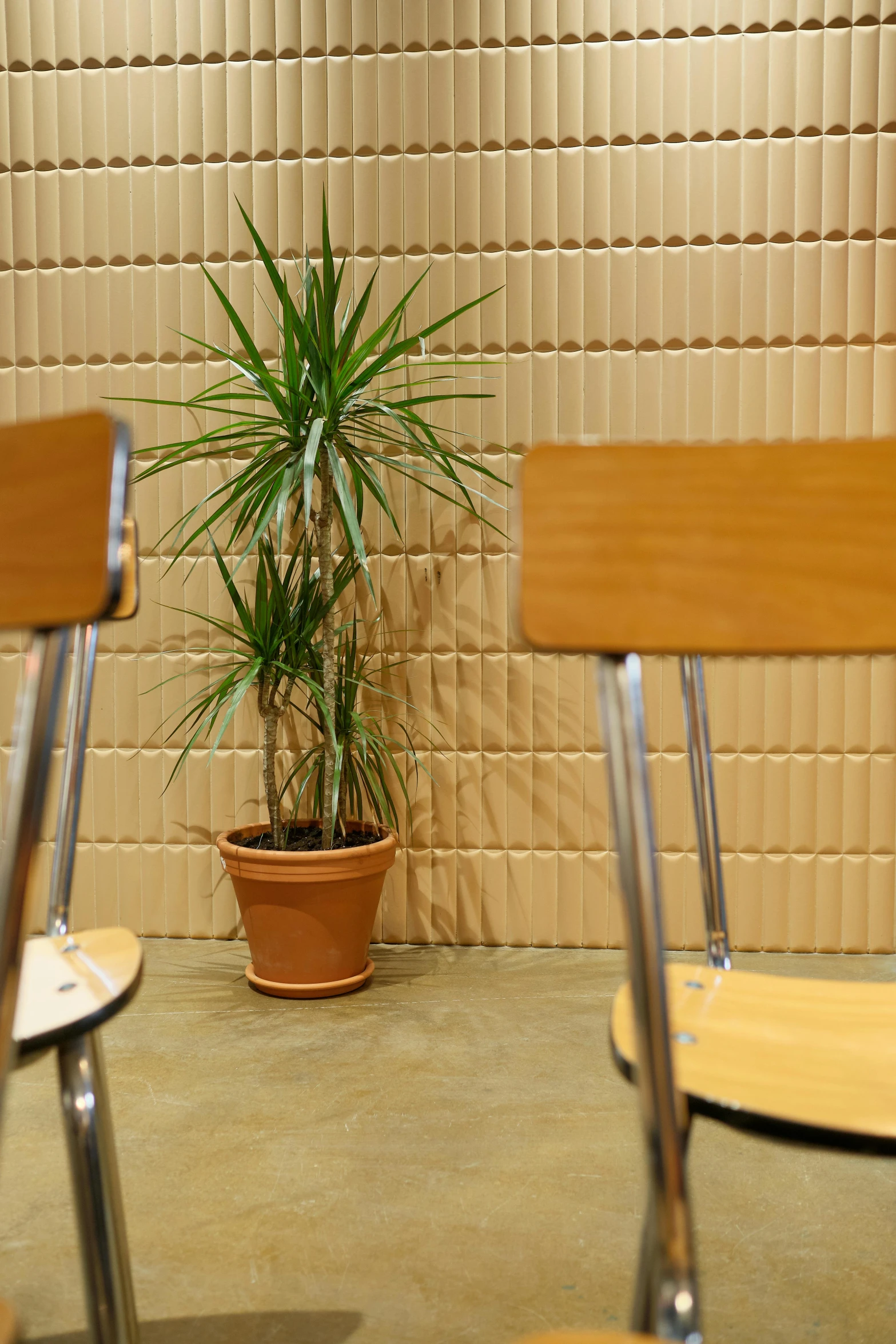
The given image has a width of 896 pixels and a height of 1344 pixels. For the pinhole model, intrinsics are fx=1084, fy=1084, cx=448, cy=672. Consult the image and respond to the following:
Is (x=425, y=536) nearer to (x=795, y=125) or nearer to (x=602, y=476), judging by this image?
(x=795, y=125)

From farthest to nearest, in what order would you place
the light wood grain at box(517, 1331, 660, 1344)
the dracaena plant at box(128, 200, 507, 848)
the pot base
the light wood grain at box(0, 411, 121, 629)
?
the pot base → the dracaena plant at box(128, 200, 507, 848) → the light wood grain at box(0, 411, 121, 629) → the light wood grain at box(517, 1331, 660, 1344)

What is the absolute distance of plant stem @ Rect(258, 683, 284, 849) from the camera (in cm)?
229

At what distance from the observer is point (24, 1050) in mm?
774

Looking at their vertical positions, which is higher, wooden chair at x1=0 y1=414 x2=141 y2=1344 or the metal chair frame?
wooden chair at x1=0 y1=414 x2=141 y2=1344

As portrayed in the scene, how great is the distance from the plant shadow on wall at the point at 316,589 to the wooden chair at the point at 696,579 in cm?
149

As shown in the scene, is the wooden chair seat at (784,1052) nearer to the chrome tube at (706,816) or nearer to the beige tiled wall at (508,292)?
the chrome tube at (706,816)

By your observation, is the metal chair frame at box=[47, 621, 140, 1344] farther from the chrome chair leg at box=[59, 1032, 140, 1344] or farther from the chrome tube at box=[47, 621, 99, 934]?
the chrome tube at box=[47, 621, 99, 934]

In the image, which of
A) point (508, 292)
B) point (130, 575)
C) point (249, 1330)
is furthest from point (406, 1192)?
point (508, 292)

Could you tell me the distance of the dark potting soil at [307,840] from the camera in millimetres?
2311

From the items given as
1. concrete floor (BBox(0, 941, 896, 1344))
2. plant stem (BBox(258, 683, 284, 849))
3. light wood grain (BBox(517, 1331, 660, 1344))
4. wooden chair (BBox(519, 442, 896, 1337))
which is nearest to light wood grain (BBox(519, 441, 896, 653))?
wooden chair (BBox(519, 442, 896, 1337))

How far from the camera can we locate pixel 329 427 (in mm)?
2170

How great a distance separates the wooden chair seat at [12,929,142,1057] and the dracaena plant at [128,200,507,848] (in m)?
1.06

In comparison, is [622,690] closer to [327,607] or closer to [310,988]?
[327,607]

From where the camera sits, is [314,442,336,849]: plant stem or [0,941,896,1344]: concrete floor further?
[314,442,336,849]: plant stem
